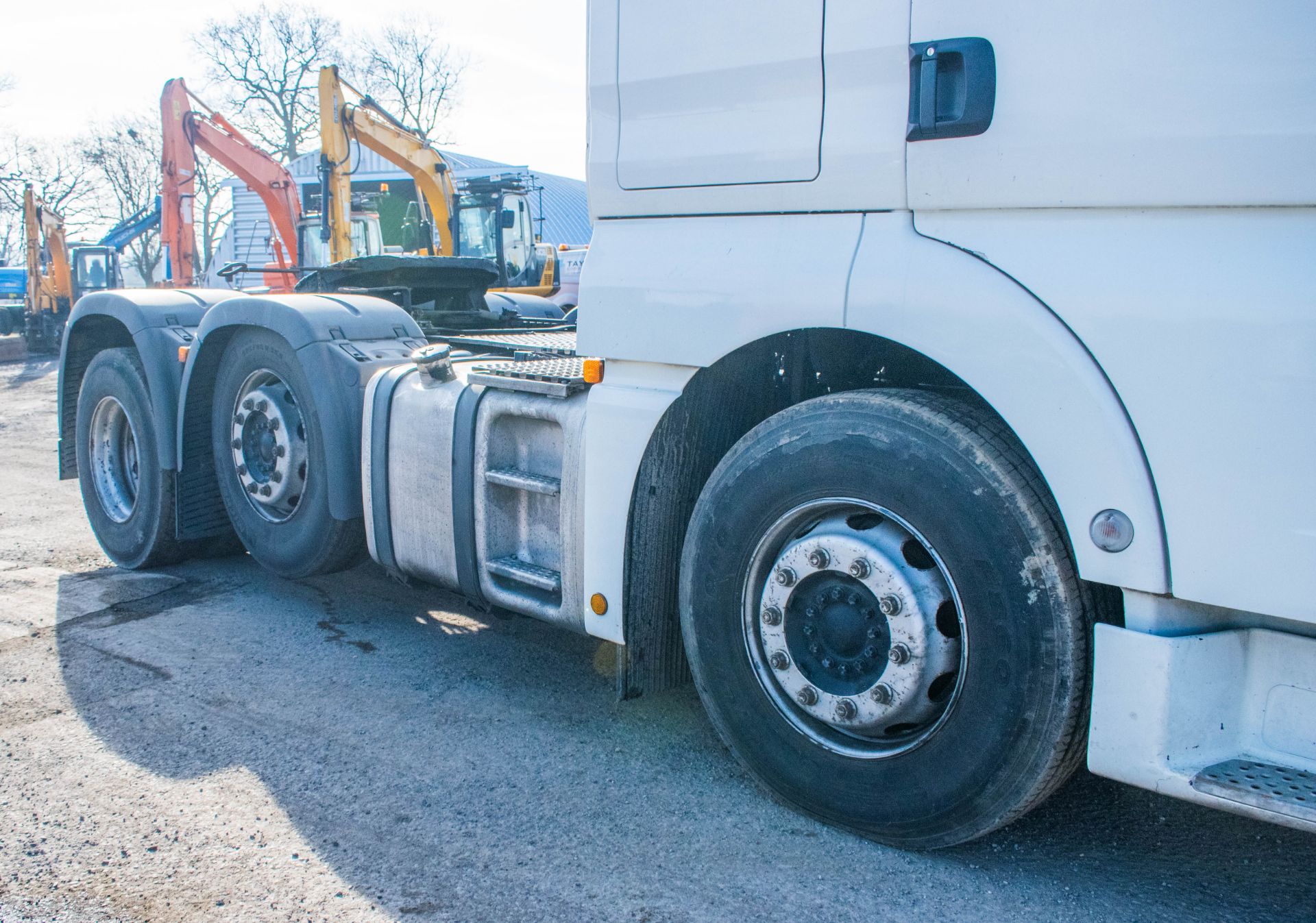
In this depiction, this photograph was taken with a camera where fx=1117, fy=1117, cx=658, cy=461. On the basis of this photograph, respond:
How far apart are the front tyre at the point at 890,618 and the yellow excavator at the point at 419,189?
9083 mm

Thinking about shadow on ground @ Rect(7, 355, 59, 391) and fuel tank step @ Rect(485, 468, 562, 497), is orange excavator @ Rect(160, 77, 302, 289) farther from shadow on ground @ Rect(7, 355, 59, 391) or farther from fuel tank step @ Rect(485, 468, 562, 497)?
fuel tank step @ Rect(485, 468, 562, 497)

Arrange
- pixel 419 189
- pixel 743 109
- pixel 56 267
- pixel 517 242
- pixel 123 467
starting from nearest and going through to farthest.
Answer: pixel 743 109
pixel 123 467
pixel 419 189
pixel 517 242
pixel 56 267

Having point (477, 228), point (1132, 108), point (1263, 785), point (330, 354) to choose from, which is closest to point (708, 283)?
point (1132, 108)

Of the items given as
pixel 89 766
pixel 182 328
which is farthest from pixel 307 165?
pixel 89 766

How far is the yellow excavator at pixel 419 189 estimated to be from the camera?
44.3 ft

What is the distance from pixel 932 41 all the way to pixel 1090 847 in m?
1.97

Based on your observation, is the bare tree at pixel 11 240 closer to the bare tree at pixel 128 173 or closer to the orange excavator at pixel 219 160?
the bare tree at pixel 128 173

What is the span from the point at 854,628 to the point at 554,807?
0.99 metres

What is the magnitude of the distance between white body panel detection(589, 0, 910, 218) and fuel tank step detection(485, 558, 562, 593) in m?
1.15

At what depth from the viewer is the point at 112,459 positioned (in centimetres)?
581

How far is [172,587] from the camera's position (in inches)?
207

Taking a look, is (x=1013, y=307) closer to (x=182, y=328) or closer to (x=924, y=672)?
(x=924, y=672)

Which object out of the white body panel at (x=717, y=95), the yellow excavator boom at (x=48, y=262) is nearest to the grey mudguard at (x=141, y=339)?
the white body panel at (x=717, y=95)

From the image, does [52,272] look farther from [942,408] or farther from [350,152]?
[942,408]
